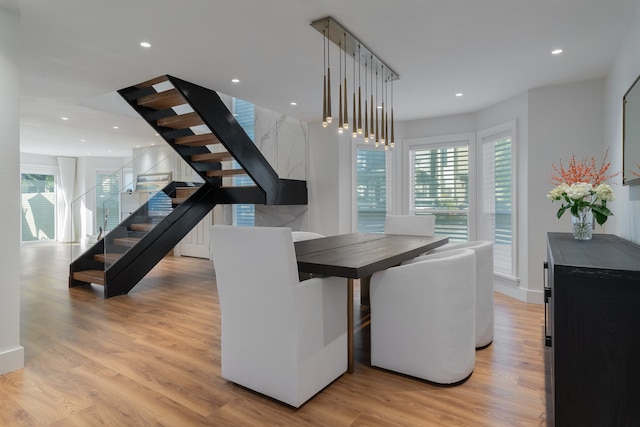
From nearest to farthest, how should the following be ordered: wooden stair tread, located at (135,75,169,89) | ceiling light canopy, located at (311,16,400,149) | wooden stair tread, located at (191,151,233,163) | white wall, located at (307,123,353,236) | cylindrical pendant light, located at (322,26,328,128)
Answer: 1. ceiling light canopy, located at (311,16,400,149)
2. cylindrical pendant light, located at (322,26,328,128)
3. wooden stair tread, located at (135,75,169,89)
4. wooden stair tread, located at (191,151,233,163)
5. white wall, located at (307,123,353,236)

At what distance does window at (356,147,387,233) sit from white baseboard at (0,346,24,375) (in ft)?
14.3

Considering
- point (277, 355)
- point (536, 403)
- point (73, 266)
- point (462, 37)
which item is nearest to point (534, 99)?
point (462, 37)

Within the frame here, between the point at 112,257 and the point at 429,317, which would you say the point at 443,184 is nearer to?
the point at 429,317

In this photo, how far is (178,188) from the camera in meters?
5.79

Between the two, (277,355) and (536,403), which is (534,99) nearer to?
(536,403)

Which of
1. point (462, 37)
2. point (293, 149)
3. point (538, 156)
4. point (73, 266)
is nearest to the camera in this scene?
point (462, 37)

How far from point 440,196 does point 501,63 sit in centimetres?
246

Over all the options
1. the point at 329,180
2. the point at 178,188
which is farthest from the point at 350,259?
the point at 178,188

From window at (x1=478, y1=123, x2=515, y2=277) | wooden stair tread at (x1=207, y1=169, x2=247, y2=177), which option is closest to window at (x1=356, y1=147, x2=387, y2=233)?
window at (x1=478, y1=123, x2=515, y2=277)

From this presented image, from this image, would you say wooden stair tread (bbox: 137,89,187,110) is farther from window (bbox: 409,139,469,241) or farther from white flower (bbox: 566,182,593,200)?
white flower (bbox: 566,182,593,200)

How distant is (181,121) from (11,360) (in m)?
2.86

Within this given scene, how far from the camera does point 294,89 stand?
4270 millimetres

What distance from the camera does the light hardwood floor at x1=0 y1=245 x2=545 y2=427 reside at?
6.42 ft

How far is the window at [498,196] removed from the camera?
183 inches
